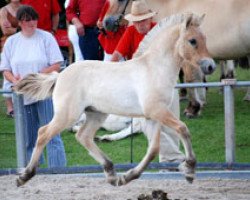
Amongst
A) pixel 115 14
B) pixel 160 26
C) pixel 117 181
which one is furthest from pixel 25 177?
pixel 115 14

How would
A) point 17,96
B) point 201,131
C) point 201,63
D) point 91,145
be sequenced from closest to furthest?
point 201,63 → point 91,145 → point 17,96 → point 201,131

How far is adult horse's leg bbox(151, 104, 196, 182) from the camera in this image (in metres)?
8.73

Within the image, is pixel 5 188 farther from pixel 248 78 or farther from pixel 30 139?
pixel 248 78

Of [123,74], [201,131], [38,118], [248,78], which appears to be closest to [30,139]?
[38,118]

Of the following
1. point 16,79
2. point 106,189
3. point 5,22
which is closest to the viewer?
point 106,189

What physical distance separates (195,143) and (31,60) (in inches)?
105

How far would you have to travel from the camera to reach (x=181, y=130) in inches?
344

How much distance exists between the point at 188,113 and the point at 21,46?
3591 millimetres

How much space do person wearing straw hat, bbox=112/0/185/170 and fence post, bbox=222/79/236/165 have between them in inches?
19.2

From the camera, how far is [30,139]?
10695mm

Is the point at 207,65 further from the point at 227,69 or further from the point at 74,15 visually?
the point at 227,69

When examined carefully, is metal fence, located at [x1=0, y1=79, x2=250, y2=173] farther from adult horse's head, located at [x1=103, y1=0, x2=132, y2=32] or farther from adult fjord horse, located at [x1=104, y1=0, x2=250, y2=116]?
adult fjord horse, located at [x1=104, y1=0, x2=250, y2=116]

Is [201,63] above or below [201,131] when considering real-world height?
above

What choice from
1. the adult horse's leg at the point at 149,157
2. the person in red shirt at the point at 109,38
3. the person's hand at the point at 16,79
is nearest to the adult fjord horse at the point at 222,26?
the person in red shirt at the point at 109,38
